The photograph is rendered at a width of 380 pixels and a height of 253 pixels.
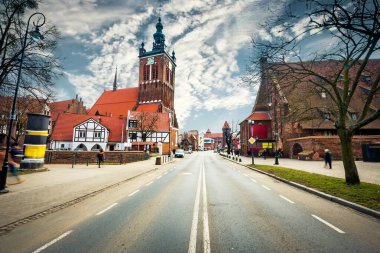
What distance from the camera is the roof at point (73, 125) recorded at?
158 ft

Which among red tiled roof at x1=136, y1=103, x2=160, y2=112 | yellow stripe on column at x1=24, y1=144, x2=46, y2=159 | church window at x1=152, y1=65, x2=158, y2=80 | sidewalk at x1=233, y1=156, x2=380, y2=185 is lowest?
sidewalk at x1=233, y1=156, x2=380, y2=185

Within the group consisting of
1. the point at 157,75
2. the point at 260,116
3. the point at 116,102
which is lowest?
the point at 260,116

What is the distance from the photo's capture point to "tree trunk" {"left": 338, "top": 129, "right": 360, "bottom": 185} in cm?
1005

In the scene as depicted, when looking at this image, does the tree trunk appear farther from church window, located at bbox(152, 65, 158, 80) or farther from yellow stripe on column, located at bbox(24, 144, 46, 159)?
church window, located at bbox(152, 65, 158, 80)

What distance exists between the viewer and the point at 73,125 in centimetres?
4928

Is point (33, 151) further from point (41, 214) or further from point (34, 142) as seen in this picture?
point (41, 214)

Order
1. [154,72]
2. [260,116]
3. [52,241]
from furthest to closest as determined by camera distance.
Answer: [154,72], [260,116], [52,241]

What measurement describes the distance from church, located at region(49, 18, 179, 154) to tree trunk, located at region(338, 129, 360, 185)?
29.9m

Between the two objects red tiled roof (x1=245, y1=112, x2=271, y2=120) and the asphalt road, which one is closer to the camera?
the asphalt road

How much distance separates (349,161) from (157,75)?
2453 inches

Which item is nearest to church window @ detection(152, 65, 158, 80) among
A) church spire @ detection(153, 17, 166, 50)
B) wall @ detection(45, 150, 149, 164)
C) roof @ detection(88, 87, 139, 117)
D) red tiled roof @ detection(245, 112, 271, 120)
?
church spire @ detection(153, 17, 166, 50)

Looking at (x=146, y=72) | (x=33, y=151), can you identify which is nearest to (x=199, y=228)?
(x=33, y=151)

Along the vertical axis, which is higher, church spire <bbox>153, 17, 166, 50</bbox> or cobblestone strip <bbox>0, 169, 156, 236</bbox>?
church spire <bbox>153, 17, 166, 50</bbox>

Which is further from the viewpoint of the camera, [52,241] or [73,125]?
[73,125]
